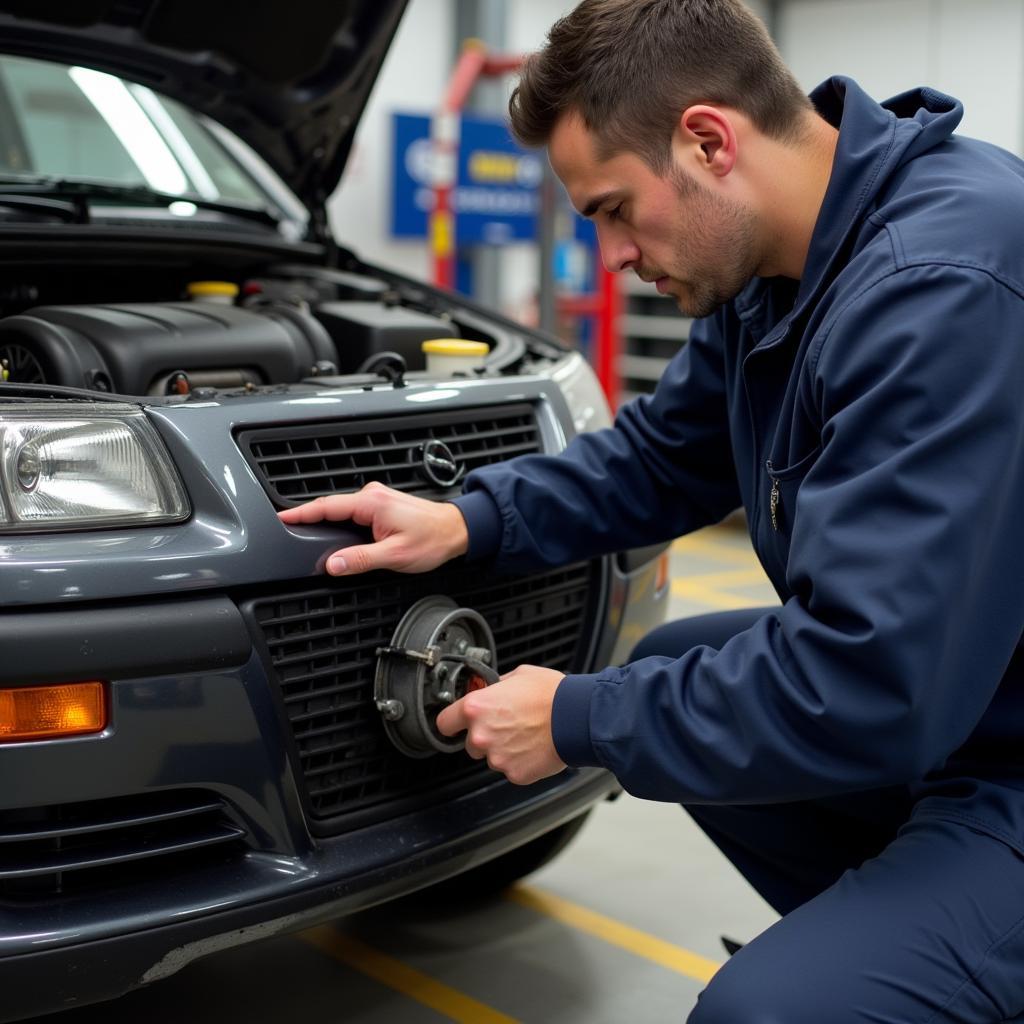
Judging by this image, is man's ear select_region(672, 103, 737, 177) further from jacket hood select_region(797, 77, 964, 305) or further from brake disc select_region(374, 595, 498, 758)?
brake disc select_region(374, 595, 498, 758)

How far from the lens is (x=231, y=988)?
2021 millimetres

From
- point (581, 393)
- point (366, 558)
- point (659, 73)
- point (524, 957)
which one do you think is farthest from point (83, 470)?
point (524, 957)

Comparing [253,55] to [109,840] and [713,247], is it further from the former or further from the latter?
[109,840]

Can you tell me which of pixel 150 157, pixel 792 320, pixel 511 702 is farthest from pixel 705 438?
pixel 150 157

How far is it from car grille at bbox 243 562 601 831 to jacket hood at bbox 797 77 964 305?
0.61 meters

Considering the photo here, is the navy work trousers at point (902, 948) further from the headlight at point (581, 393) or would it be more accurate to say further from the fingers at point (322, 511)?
the headlight at point (581, 393)

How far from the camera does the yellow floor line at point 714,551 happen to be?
18.0ft

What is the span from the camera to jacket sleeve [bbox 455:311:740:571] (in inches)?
70.4

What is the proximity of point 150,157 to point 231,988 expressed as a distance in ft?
5.56

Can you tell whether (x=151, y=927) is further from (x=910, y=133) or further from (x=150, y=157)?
(x=150, y=157)

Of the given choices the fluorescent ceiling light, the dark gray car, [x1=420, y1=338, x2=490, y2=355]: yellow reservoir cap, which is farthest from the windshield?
[x1=420, y1=338, x2=490, y2=355]: yellow reservoir cap

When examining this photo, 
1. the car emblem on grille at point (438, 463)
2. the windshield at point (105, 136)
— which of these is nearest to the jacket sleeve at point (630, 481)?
the car emblem on grille at point (438, 463)

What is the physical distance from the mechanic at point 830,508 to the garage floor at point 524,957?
0.59 metres

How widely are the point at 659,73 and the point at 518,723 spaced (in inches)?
29.4
